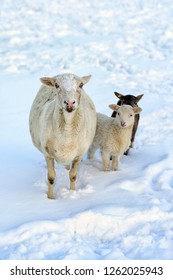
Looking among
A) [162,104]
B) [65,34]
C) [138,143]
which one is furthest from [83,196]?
[65,34]

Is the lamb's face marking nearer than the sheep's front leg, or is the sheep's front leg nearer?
the sheep's front leg

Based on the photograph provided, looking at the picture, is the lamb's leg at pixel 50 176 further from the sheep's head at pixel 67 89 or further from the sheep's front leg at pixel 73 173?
the sheep's head at pixel 67 89

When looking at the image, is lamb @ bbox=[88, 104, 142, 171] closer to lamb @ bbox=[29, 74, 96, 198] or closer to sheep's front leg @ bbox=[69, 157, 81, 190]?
lamb @ bbox=[29, 74, 96, 198]

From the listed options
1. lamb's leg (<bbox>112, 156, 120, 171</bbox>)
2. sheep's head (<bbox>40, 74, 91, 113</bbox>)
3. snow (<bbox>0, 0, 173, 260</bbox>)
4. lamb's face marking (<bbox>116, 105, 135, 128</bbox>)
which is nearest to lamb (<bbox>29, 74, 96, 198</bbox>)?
sheep's head (<bbox>40, 74, 91, 113</bbox>)

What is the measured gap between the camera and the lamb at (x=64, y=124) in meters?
4.87

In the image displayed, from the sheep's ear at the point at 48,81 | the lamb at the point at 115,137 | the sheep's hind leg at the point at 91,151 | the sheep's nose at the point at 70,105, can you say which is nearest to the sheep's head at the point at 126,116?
the lamb at the point at 115,137

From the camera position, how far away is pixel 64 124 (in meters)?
5.15

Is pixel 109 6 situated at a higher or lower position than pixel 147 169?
higher

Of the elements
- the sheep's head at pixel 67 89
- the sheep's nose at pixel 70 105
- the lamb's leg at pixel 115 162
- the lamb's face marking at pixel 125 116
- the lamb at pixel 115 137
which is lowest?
the lamb's leg at pixel 115 162

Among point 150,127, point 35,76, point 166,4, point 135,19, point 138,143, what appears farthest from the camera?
point 166,4

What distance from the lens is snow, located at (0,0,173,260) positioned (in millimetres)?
4477

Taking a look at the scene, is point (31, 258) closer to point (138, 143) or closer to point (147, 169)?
point (147, 169)

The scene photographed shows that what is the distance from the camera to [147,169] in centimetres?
619
